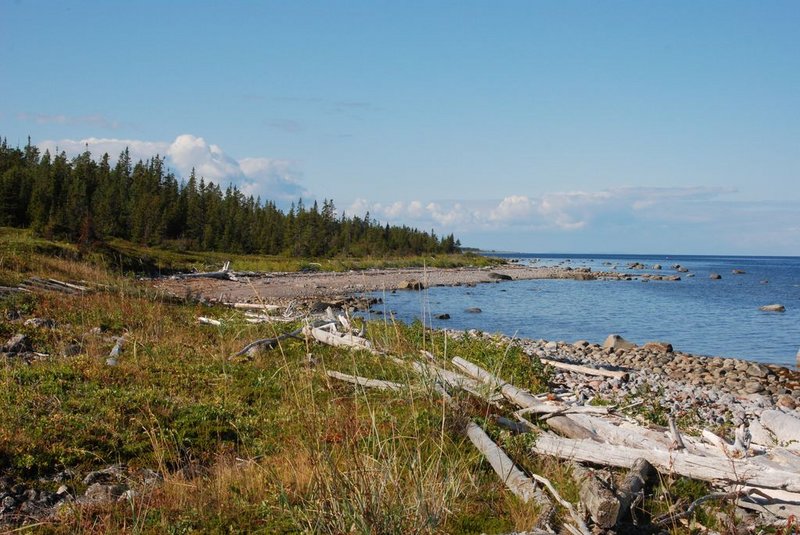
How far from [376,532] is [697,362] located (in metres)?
17.5

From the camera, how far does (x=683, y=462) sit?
19.5 feet

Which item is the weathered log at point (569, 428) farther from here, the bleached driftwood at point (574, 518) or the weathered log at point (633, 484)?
the bleached driftwood at point (574, 518)

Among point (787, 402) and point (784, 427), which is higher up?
point (784, 427)

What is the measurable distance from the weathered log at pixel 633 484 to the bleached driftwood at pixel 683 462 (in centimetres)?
14

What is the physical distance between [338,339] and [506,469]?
688cm

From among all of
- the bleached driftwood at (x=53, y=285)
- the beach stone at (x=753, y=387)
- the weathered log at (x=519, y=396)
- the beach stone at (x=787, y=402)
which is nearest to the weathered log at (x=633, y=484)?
the weathered log at (x=519, y=396)

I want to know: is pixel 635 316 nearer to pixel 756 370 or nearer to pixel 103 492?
pixel 756 370

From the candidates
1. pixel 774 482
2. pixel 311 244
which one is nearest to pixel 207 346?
pixel 774 482

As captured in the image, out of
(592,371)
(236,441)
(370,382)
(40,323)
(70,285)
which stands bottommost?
(592,371)

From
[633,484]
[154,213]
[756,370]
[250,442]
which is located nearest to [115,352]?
[250,442]

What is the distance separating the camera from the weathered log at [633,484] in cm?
507

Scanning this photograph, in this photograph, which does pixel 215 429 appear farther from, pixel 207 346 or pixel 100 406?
pixel 207 346

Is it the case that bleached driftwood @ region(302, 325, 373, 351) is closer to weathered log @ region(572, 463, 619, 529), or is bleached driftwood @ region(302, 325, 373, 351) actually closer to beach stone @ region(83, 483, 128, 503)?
beach stone @ region(83, 483, 128, 503)

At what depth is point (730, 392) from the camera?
1474 cm
